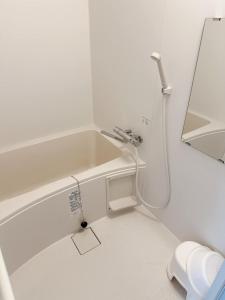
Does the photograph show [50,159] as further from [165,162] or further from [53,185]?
[165,162]

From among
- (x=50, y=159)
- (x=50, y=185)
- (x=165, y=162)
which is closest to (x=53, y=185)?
(x=50, y=185)

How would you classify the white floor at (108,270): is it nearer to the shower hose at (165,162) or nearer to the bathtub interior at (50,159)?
the shower hose at (165,162)

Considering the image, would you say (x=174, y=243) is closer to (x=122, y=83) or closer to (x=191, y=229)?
(x=191, y=229)

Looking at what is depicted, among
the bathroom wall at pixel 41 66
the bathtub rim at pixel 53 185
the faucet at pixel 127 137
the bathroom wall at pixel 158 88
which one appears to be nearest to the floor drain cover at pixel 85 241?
the bathtub rim at pixel 53 185

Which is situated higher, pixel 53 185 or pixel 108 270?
pixel 53 185

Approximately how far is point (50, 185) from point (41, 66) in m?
1.02

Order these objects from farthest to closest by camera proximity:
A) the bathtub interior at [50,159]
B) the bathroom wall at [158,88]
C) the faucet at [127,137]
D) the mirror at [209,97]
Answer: the bathtub interior at [50,159] < the faucet at [127,137] < the bathroom wall at [158,88] < the mirror at [209,97]

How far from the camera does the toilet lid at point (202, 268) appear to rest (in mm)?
1190

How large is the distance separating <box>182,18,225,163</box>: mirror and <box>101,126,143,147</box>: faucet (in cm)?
49

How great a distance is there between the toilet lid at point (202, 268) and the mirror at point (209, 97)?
0.57 meters

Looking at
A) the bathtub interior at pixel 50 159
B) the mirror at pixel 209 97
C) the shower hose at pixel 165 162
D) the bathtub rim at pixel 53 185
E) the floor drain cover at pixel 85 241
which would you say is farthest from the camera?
the bathtub interior at pixel 50 159

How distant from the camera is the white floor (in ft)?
4.58

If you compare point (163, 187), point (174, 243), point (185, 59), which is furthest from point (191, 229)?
point (185, 59)

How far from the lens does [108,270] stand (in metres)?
1.52
